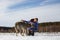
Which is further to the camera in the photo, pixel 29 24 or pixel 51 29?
pixel 51 29

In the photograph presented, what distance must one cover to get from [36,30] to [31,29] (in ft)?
0.87

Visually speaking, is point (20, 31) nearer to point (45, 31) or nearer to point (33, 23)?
point (33, 23)

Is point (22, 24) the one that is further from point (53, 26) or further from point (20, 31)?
point (53, 26)

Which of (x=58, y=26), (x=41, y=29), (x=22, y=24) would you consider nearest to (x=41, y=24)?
(x=41, y=29)

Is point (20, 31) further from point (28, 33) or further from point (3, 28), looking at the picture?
point (3, 28)

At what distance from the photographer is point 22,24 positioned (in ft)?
21.2

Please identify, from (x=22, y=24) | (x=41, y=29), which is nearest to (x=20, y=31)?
(x=22, y=24)

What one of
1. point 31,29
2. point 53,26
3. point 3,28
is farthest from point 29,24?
point 3,28

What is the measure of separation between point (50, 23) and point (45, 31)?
1.11 feet

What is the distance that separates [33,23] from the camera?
21.6 feet

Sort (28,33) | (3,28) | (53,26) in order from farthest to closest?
1. (3,28)
2. (53,26)
3. (28,33)

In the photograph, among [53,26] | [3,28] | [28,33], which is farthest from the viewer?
[3,28]

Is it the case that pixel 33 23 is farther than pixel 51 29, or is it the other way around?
pixel 51 29

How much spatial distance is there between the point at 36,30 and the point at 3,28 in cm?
157
